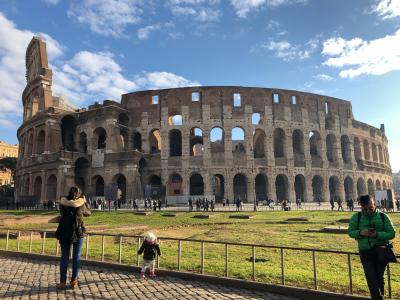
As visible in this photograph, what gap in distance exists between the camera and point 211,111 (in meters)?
38.2

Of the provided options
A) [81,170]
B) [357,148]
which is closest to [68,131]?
[81,170]

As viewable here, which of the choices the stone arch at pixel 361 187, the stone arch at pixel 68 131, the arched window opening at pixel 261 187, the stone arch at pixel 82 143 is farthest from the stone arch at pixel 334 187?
the stone arch at pixel 68 131

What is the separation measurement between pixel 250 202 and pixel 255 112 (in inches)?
409

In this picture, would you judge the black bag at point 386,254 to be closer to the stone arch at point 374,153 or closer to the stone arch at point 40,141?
the stone arch at point 40,141

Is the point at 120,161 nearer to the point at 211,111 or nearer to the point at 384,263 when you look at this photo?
the point at 211,111

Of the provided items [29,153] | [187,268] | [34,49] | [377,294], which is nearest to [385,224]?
[377,294]

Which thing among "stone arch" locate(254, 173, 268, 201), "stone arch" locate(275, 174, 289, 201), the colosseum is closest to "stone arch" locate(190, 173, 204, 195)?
the colosseum

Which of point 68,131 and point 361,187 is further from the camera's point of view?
point 361,187

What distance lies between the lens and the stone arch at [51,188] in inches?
1404

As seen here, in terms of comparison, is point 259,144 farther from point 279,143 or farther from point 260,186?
point 260,186

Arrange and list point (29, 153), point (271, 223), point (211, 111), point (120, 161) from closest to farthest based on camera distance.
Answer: point (271, 223) → point (120, 161) → point (211, 111) → point (29, 153)

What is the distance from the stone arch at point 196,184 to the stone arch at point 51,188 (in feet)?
49.0

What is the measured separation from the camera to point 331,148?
4259 centimetres

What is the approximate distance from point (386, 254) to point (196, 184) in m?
36.4
